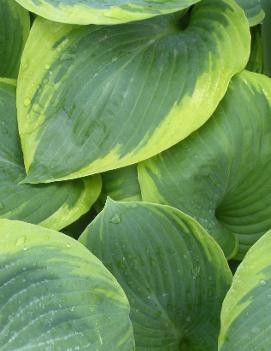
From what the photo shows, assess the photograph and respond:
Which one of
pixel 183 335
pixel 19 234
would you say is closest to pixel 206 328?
pixel 183 335

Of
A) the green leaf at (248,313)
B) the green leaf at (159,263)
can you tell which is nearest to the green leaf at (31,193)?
the green leaf at (159,263)

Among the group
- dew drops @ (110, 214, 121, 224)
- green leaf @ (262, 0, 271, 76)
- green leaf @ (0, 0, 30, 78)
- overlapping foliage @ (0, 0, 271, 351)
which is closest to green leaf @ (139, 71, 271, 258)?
overlapping foliage @ (0, 0, 271, 351)

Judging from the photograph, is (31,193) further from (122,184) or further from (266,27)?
(266,27)

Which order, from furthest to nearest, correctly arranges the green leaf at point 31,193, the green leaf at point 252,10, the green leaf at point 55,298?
the green leaf at point 252,10 < the green leaf at point 31,193 < the green leaf at point 55,298

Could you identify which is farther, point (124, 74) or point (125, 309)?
point (124, 74)

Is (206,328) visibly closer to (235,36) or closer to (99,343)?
(99,343)

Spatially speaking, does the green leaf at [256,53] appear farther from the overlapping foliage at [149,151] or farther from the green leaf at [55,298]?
the green leaf at [55,298]
